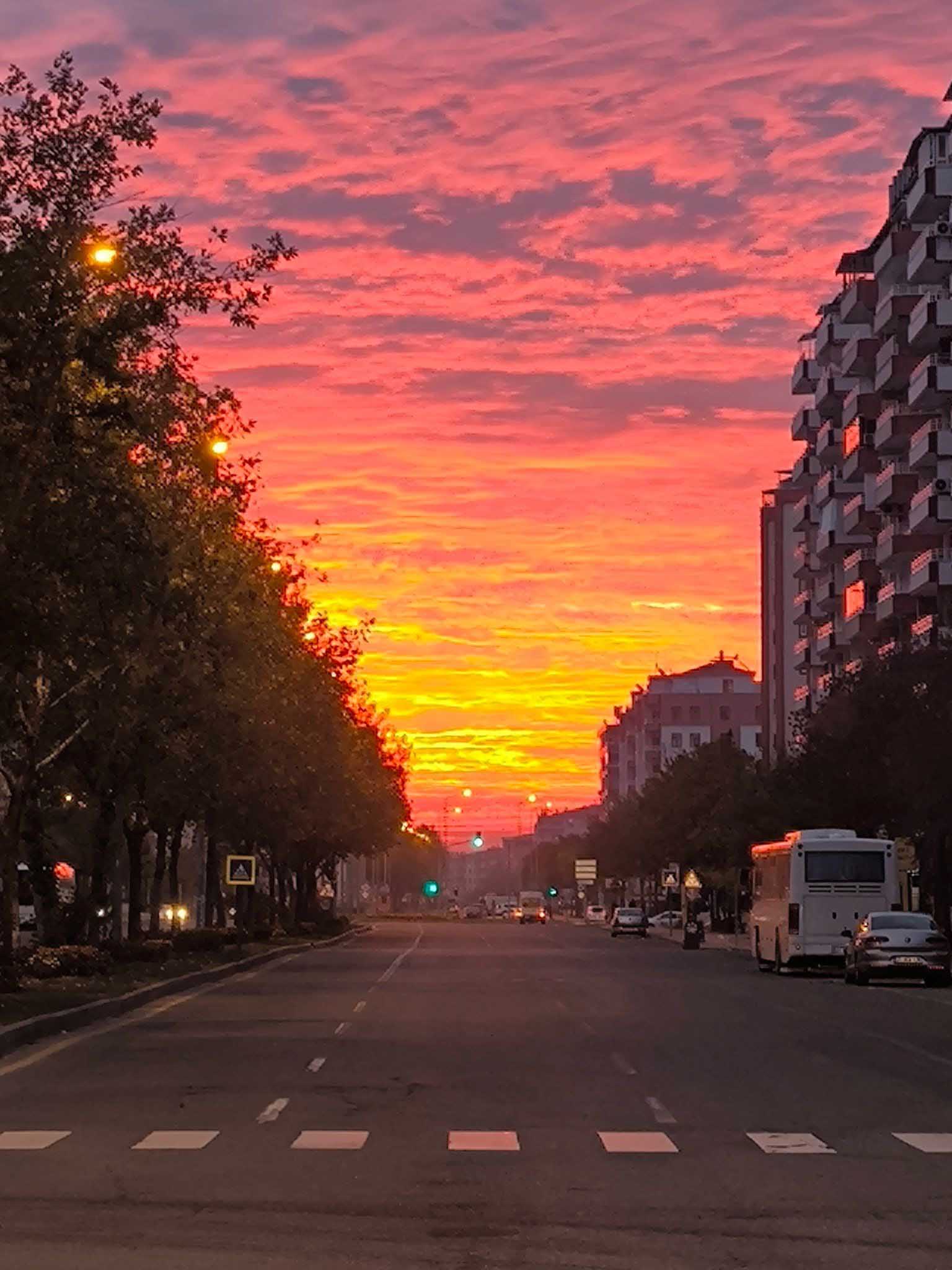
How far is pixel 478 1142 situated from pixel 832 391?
11345 cm

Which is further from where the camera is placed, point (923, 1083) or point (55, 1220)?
point (923, 1083)

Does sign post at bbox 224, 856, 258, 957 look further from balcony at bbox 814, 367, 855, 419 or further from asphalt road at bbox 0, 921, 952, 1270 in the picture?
balcony at bbox 814, 367, 855, 419

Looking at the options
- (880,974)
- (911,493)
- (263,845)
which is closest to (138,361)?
(880,974)

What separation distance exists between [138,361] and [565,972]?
24.6 meters

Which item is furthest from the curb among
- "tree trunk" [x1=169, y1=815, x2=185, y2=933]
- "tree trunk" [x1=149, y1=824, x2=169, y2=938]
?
"tree trunk" [x1=169, y1=815, x2=185, y2=933]

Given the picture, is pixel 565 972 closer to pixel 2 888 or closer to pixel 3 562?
pixel 2 888

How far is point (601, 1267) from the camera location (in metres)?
11.6

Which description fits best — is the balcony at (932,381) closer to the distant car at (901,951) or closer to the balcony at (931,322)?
the balcony at (931,322)

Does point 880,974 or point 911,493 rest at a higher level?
point 911,493

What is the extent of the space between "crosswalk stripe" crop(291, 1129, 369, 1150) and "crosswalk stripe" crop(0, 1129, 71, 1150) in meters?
1.66

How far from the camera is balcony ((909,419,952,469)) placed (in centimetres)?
10075

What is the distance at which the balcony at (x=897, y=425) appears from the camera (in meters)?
110

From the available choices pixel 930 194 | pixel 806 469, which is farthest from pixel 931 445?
pixel 806 469

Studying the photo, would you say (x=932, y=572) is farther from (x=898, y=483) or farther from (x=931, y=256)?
(x=931, y=256)
